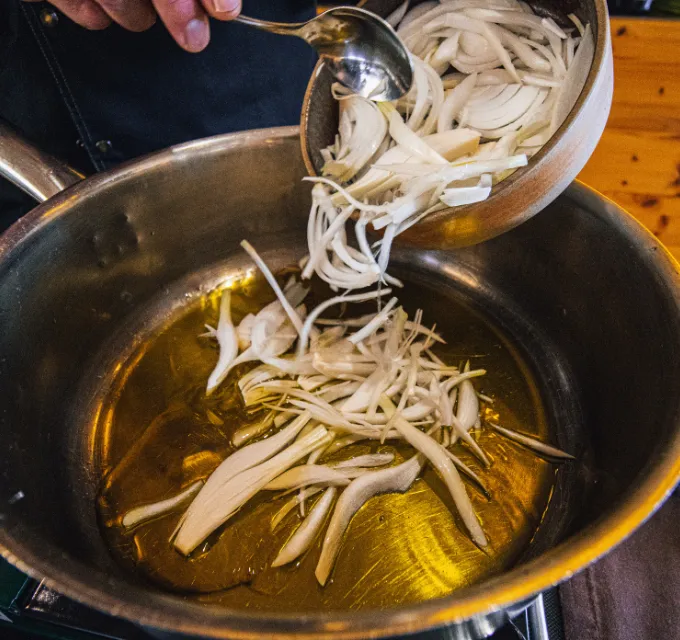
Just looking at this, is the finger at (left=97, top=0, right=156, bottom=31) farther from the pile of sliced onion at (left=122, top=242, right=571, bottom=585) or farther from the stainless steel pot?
the pile of sliced onion at (left=122, top=242, right=571, bottom=585)

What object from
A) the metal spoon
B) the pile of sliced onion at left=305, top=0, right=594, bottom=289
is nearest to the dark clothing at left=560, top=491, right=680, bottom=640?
the pile of sliced onion at left=305, top=0, right=594, bottom=289

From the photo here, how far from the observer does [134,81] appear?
4.05 feet

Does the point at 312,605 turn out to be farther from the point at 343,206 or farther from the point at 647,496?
the point at 343,206

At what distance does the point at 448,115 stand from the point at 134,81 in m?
0.73

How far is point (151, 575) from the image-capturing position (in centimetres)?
80

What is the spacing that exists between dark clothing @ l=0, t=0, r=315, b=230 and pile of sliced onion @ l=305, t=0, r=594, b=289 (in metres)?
0.43

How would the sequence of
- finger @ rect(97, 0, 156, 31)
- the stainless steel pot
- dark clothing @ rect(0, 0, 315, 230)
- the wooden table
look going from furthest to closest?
the wooden table, dark clothing @ rect(0, 0, 315, 230), finger @ rect(97, 0, 156, 31), the stainless steel pot

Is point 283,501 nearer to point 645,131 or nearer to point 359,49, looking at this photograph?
point 359,49

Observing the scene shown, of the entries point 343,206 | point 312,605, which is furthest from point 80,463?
point 343,206

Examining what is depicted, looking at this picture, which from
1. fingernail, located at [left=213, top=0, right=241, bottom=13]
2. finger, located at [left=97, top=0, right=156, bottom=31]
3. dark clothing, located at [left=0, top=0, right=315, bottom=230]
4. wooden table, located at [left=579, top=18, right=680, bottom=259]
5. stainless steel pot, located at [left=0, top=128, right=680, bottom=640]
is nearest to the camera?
stainless steel pot, located at [left=0, top=128, right=680, bottom=640]

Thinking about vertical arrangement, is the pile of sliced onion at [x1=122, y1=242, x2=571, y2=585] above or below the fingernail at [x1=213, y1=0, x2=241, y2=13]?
below

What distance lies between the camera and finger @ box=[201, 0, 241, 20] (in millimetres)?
777

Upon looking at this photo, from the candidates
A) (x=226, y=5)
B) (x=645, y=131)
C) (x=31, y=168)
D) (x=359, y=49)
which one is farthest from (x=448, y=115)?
(x=645, y=131)

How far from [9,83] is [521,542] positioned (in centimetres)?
135
